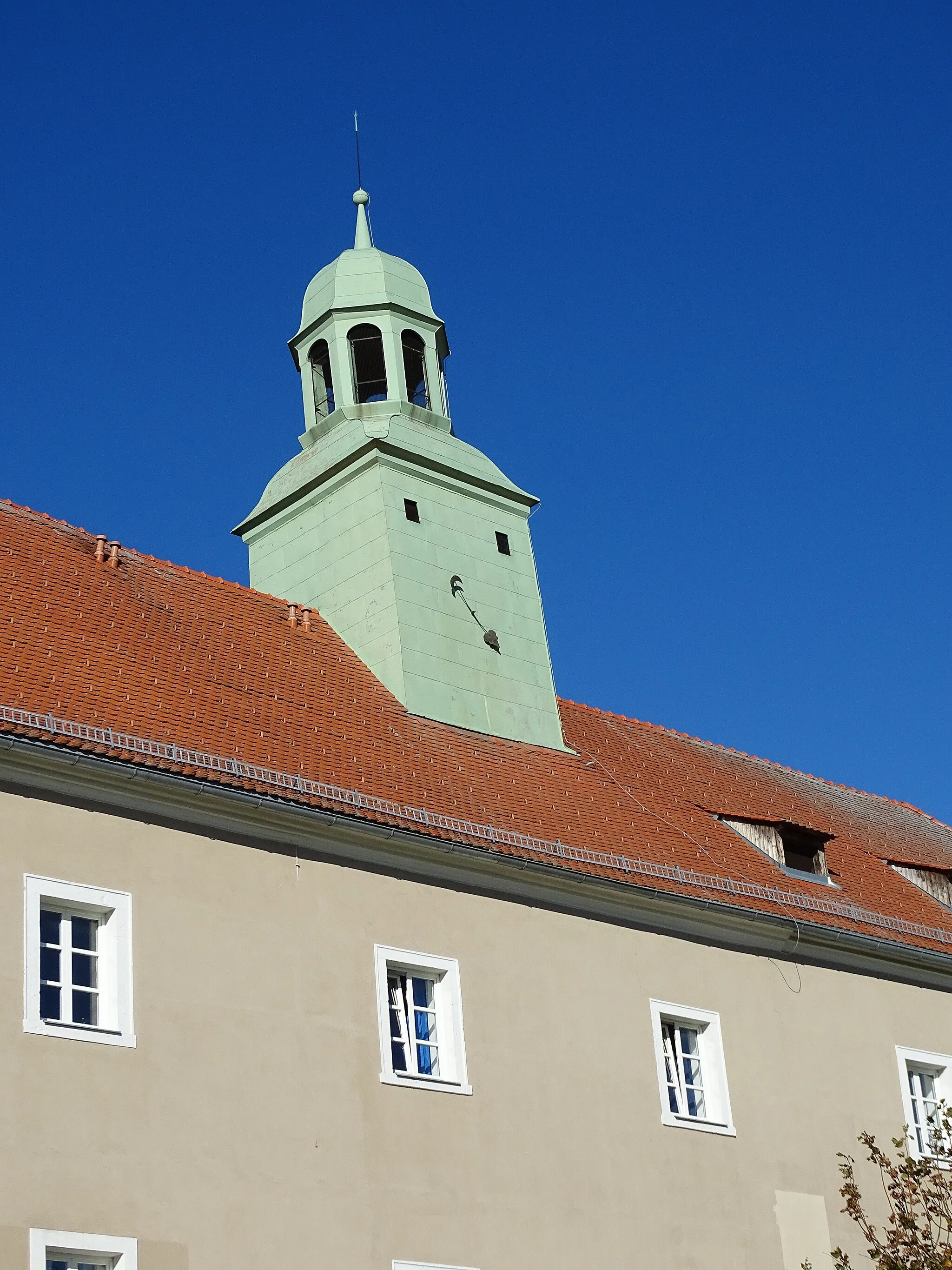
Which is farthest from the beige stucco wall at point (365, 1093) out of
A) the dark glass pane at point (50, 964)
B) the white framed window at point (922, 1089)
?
the white framed window at point (922, 1089)

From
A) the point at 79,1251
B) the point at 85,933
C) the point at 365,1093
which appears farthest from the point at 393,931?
the point at 79,1251

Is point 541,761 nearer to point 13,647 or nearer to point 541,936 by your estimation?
point 541,936

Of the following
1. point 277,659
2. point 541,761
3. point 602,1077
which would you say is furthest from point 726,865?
point 277,659

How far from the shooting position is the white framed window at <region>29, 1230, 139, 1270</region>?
16.5 meters

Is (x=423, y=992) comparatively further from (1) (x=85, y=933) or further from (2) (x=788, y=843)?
(2) (x=788, y=843)

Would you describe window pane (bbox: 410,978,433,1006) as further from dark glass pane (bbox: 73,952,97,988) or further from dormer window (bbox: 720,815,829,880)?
dormer window (bbox: 720,815,829,880)

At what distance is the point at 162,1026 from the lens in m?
18.5

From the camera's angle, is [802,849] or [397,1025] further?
[802,849]

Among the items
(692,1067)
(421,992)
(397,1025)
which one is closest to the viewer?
(397,1025)

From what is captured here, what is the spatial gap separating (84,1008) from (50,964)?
0.53 metres

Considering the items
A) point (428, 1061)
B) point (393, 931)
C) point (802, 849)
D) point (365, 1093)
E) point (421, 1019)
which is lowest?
point (365, 1093)

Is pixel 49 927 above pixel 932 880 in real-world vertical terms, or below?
below

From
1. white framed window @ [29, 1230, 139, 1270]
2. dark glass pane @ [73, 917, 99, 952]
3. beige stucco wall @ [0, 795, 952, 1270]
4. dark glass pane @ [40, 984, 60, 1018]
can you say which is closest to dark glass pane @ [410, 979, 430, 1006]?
beige stucco wall @ [0, 795, 952, 1270]

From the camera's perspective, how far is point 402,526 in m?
28.2
